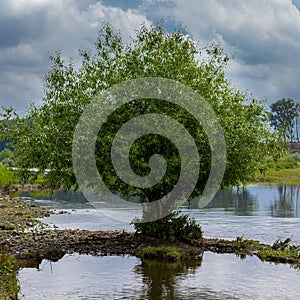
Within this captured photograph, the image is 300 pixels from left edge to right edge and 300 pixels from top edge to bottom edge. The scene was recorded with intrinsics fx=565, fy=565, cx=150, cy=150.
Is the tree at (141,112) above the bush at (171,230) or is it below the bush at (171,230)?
above

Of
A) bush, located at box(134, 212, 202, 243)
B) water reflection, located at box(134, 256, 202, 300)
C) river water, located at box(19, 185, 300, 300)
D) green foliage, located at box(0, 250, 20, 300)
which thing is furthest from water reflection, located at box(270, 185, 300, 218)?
green foliage, located at box(0, 250, 20, 300)

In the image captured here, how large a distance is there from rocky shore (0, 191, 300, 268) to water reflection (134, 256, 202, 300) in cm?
222

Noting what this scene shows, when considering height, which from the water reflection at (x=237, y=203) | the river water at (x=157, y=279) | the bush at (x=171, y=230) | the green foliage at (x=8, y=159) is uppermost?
Result: the green foliage at (x=8, y=159)

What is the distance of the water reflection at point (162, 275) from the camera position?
2178 centimetres

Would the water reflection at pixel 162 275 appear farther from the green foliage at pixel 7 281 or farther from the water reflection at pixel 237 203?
the water reflection at pixel 237 203

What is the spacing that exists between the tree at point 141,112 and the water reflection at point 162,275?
4.42 m

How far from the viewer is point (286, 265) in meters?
26.8

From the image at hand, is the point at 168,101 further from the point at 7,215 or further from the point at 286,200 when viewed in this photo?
the point at 286,200

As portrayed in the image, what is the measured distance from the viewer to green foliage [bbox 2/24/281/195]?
29.2 m

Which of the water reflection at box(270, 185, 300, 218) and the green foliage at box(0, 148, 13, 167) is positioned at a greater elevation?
the green foliage at box(0, 148, 13, 167)

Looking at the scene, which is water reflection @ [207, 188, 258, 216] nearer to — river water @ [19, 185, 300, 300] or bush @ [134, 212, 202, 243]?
river water @ [19, 185, 300, 300]

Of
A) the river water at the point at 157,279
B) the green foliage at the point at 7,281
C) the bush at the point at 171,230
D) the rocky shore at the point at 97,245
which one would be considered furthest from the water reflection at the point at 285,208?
the green foliage at the point at 7,281

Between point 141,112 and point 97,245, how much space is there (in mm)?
7732

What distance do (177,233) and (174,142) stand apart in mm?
5204
